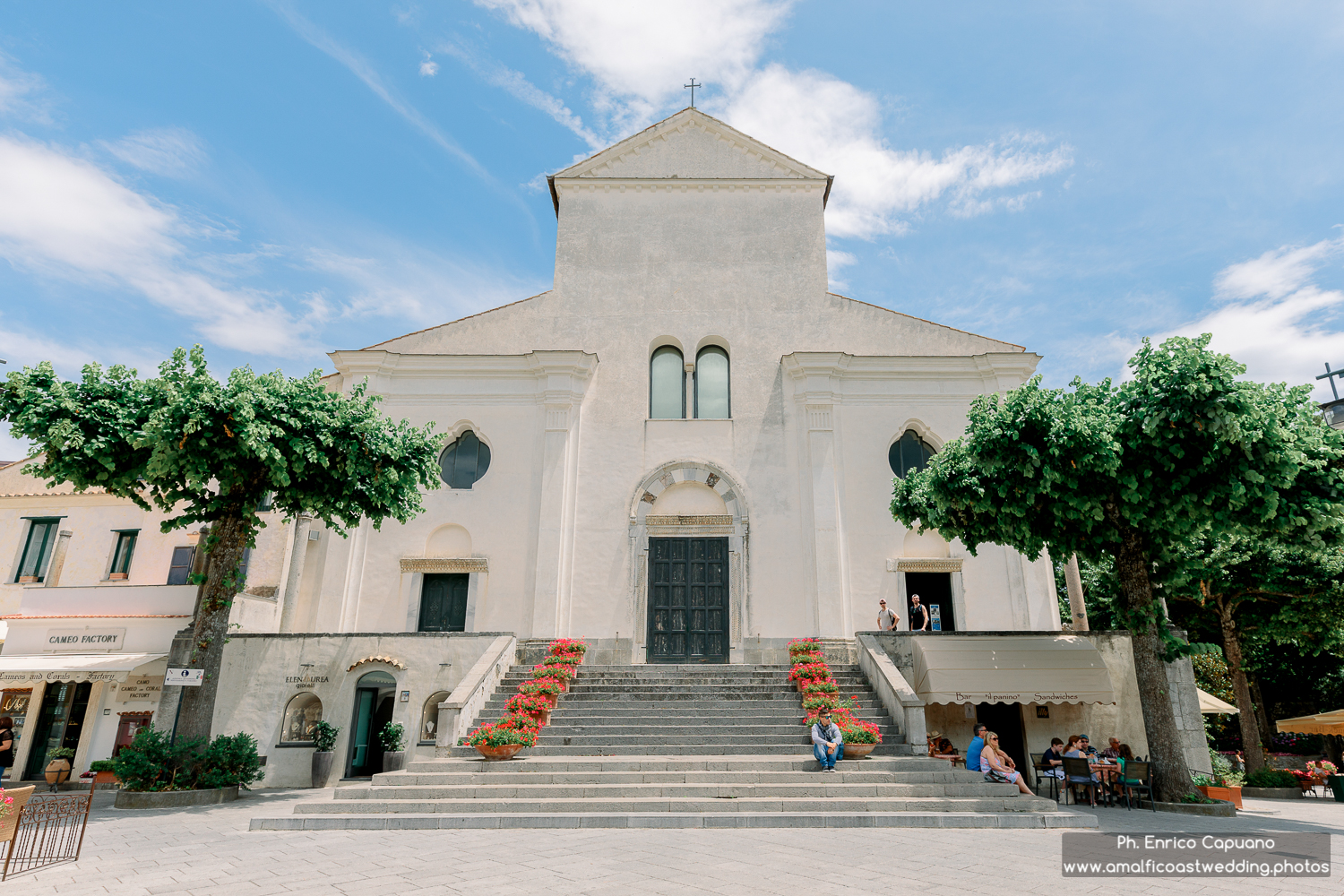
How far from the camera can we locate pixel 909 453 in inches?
855

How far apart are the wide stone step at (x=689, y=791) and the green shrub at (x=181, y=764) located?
12.9 ft

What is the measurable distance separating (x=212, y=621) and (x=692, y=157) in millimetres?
18589

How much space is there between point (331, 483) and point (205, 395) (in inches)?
117

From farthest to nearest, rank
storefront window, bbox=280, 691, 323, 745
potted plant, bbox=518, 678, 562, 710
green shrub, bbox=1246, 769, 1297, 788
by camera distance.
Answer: green shrub, bbox=1246, 769, 1297, 788, storefront window, bbox=280, 691, 323, 745, potted plant, bbox=518, 678, 562, 710

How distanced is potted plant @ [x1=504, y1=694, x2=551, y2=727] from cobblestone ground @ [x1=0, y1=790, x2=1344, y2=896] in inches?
151

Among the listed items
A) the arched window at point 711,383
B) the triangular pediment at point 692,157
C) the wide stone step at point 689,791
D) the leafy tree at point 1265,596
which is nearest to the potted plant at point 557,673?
the wide stone step at point 689,791

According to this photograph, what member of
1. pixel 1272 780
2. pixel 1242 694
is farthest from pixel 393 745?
pixel 1242 694

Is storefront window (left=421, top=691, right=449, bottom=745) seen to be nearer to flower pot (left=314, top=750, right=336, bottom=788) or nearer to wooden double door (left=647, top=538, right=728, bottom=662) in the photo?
flower pot (left=314, top=750, right=336, bottom=788)

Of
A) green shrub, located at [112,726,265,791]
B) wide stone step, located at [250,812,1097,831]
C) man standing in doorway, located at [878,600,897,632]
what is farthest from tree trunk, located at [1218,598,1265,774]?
green shrub, located at [112,726,265,791]

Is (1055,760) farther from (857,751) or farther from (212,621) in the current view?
(212,621)

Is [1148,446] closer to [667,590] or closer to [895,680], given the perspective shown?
[895,680]

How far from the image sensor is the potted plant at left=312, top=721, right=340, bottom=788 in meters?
16.4

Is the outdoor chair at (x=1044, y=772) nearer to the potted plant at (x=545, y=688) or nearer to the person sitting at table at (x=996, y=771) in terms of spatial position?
the person sitting at table at (x=996, y=771)

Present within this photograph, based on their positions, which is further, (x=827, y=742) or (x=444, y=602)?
(x=444, y=602)
